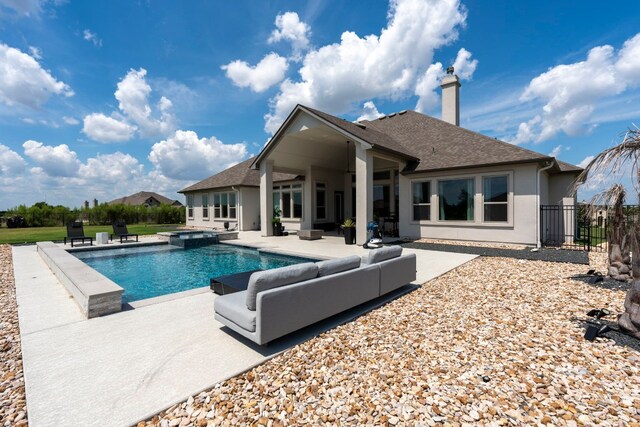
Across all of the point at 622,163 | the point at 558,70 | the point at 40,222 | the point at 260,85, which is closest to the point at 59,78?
the point at 260,85

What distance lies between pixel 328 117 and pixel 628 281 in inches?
446

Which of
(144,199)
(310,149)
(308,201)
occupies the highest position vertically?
(310,149)

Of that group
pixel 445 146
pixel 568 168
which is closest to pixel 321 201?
pixel 445 146

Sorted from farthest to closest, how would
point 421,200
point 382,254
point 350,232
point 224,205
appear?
point 224,205, point 421,200, point 350,232, point 382,254

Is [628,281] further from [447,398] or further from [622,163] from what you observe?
[447,398]

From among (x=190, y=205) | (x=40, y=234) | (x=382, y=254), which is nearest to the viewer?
(x=382, y=254)

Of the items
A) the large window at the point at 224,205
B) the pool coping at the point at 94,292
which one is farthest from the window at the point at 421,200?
the large window at the point at 224,205

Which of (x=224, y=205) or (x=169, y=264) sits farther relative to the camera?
(x=224, y=205)

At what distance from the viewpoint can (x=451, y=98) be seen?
1747 centimetres

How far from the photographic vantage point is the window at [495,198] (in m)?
11.8

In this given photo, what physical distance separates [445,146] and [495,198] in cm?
380

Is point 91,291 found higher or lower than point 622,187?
lower

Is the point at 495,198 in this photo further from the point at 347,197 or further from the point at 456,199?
the point at 347,197

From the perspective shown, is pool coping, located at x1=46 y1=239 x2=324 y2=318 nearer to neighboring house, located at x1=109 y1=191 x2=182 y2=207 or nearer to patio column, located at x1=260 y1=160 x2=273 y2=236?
patio column, located at x1=260 y1=160 x2=273 y2=236
